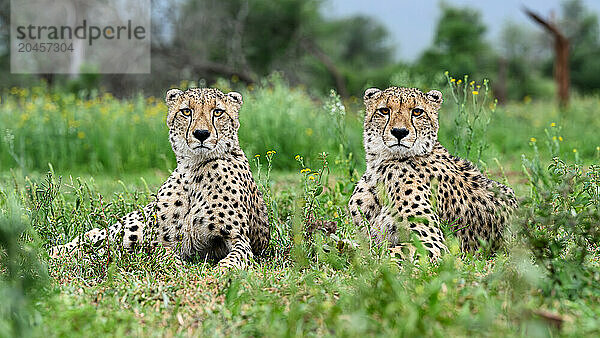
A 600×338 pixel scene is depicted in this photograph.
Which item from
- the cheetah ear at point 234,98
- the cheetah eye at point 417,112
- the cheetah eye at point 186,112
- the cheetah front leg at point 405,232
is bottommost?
the cheetah front leg at point 405,232

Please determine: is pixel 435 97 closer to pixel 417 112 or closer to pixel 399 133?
pixel 417 112

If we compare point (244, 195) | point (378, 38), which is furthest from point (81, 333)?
point (378, 38)

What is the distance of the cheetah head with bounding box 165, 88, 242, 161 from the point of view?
13.6 ft

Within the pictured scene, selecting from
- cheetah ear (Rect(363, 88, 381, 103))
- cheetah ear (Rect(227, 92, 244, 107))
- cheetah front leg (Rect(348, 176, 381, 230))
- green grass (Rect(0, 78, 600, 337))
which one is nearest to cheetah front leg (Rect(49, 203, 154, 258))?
green grass (Rect(0, 78, 600, 337))

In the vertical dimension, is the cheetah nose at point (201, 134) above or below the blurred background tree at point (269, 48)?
below

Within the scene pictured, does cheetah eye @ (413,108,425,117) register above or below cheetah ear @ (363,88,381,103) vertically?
below

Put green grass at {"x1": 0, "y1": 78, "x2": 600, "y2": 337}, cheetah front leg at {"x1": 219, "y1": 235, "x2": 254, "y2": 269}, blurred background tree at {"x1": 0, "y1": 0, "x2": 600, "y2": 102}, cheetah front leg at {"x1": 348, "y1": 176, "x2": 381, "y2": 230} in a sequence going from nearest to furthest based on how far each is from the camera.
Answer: green grass at {"x1": 0, "y1": 78, "x2": 600, "y2": 337}
cheetah front leg at {"x1": 219, "y1": 235, "x2": 254, "y2": 269}
cheetah front leg at {"x1": 348, "y1": 176, "x2": 381, "y2": 230}
blurred background tree at {"x1": 0, "y1": 0, "x2": 600, "y2": 102}

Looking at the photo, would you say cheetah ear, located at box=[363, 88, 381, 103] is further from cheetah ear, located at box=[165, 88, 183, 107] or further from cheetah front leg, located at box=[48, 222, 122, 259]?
cheetah front leg, located at box=[48, 222, 122, 259]

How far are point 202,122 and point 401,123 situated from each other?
4.24ft

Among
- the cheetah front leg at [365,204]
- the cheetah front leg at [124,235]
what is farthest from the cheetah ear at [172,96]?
the cheetah front leg at [365,204]

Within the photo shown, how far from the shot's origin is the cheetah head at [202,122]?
4141 millimetres

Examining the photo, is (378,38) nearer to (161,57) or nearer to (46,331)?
(161,57)

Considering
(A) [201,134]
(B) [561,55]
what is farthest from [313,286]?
(B) [561,55]

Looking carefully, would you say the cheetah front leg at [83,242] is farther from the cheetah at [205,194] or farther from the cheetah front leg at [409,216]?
the cheetah front leg at [409,216]
